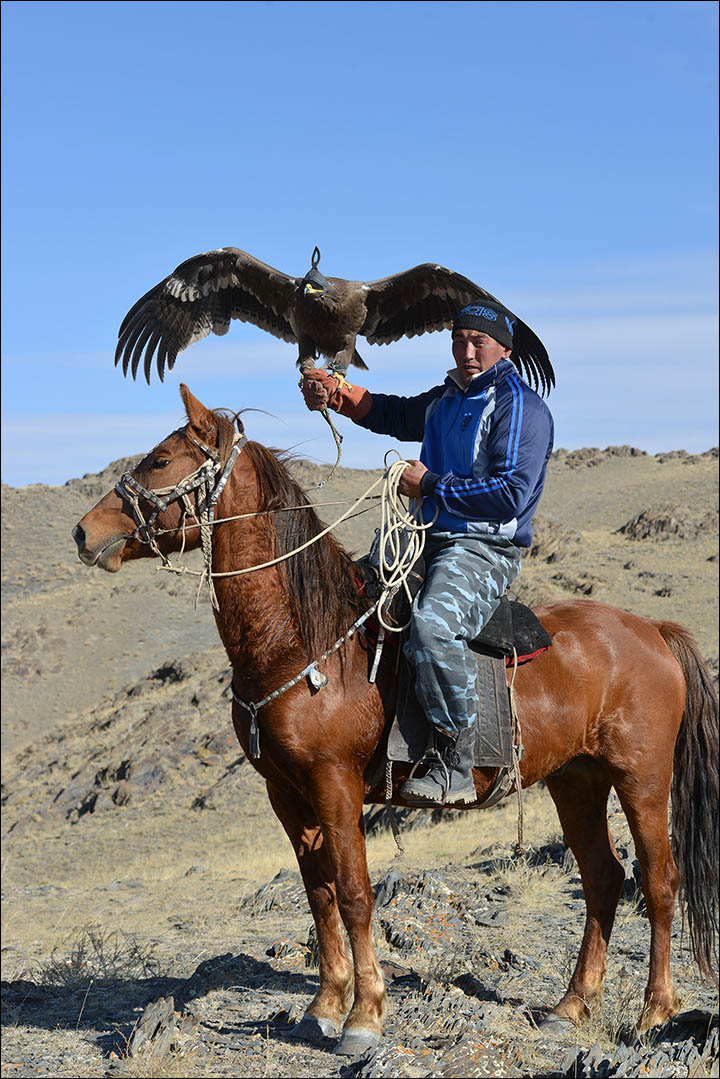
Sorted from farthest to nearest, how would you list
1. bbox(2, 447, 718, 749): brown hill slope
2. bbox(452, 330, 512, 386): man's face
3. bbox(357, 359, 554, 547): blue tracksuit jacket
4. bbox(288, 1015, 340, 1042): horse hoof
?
1. bbox(2, 447, 718, 749): brown hill slope
2. bbox(288, 1015, 340, 1042): horse hoof
3. bbox(452, 330, 512, 386): man's face
4. bbox(357, 359, 554, 547): blue tracksuit jacket

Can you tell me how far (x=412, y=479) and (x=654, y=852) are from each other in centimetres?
253

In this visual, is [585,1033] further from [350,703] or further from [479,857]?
[479,857]

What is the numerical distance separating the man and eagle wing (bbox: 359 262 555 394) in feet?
4.85

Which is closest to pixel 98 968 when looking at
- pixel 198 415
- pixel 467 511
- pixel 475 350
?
pixel 198 415

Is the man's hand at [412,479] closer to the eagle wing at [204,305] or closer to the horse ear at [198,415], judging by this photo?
the horse ear at [198,415]

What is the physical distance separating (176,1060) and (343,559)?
252 centimetres

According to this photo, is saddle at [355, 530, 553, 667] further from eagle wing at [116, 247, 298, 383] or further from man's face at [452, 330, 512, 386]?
eagle wing at [116, 247, 298, 383]

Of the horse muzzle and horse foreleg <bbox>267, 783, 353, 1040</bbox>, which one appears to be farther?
horse foreleg <bbox>267, 783, 353, 1040</bbox>

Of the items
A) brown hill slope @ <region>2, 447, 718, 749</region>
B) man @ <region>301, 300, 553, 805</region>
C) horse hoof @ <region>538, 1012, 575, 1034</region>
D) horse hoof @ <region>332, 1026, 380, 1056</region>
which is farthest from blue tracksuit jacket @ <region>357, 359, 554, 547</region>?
brown hill slope @ <region>2, 447, 718, 749</region>

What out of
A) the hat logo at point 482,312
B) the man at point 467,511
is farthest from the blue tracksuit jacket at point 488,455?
the hat logo at point 482,312

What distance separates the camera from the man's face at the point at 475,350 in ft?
17.1

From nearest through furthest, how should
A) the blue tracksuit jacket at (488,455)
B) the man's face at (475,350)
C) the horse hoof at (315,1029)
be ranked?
the blue tracksuit jacket at (488,455) → the man's face at (475,350) → the horse hoof at (315,1029)

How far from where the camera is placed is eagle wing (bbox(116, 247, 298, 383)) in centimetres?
721

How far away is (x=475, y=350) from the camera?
522 centimetres
